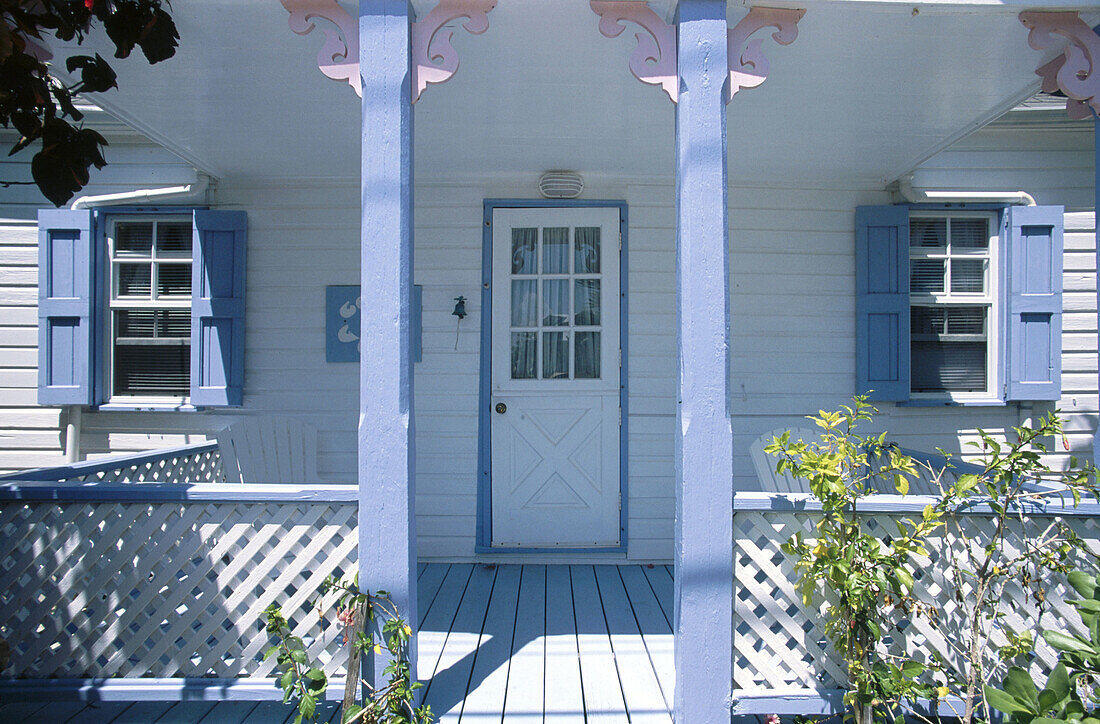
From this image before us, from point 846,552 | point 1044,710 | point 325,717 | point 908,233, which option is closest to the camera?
point 1044,710

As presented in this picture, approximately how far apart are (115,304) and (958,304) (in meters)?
5.32

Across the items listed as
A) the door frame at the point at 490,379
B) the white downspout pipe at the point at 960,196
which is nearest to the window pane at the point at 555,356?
the door frame at the point at 490,379

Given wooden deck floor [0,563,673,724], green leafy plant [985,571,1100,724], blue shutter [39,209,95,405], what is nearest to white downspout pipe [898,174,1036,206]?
green leafy plant [985,571,1100,724]

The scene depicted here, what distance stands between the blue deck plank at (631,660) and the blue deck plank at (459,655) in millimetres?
626

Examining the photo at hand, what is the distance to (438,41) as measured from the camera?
235cm

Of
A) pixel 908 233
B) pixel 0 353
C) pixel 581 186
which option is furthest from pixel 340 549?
pixel 908 233

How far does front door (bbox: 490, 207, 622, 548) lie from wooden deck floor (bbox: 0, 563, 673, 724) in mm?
410

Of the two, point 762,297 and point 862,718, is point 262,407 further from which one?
point 862,718

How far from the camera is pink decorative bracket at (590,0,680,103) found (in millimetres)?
2336

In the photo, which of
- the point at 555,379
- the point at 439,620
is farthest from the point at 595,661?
the point at 555,379

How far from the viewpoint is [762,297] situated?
168 inches

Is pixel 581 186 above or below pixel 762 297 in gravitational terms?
above

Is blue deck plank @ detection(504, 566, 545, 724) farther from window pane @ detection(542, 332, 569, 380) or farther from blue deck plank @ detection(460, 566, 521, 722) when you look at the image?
window pane @ detection(542, 332, 569, 380)

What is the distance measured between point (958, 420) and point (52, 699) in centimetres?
486
